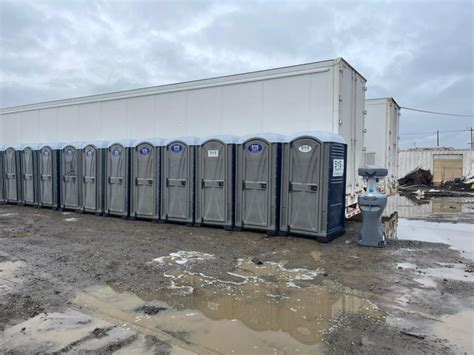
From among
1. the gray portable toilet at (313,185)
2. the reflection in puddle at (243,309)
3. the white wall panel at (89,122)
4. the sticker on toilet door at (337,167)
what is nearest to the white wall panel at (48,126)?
the white wall panel at (89,122)

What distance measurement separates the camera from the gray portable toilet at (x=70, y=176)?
412 inches

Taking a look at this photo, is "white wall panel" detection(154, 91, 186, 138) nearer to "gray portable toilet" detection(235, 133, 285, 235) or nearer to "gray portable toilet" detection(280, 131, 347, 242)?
"gray portable toilet" detection(235, 133, 285, 235)

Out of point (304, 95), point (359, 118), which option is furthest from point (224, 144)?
point (359, 118)

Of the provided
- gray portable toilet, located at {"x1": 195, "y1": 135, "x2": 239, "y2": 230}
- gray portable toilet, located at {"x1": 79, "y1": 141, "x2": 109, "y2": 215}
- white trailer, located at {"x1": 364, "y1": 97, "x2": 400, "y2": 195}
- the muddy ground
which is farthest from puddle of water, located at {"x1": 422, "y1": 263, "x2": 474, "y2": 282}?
gray portable toilet, located at {"x1": 79, "y1": 141, "x2": 109, "y2": 215}

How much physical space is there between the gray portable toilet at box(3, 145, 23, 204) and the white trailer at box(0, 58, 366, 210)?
66.0 inches

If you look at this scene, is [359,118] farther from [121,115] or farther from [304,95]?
[121,115]

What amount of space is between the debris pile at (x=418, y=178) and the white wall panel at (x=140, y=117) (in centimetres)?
2148

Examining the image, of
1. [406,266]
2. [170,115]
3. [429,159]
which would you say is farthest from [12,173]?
[429,159]

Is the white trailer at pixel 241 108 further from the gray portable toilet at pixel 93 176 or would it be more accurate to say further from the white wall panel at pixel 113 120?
the gray portable toilet at pixel 93 176

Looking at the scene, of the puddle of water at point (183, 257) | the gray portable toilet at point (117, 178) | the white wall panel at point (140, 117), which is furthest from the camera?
the white wall panel at point (140, 117)

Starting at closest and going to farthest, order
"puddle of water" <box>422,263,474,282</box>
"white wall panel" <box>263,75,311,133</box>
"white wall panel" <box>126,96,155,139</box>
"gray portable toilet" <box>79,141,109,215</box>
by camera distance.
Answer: "puddle of water" <box>422,263,474,282</box>, "white wall panel" <box>263,75,311,133</box>, "gray portable toilet" <box>79,141,109,215</box>, "white wall panel" <box>126,96,155,139</box>

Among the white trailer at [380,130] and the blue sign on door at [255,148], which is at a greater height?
the white trailer at [380,130]

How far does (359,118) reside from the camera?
9008mm

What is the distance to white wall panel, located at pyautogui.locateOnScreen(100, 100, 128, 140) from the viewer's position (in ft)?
37.6
